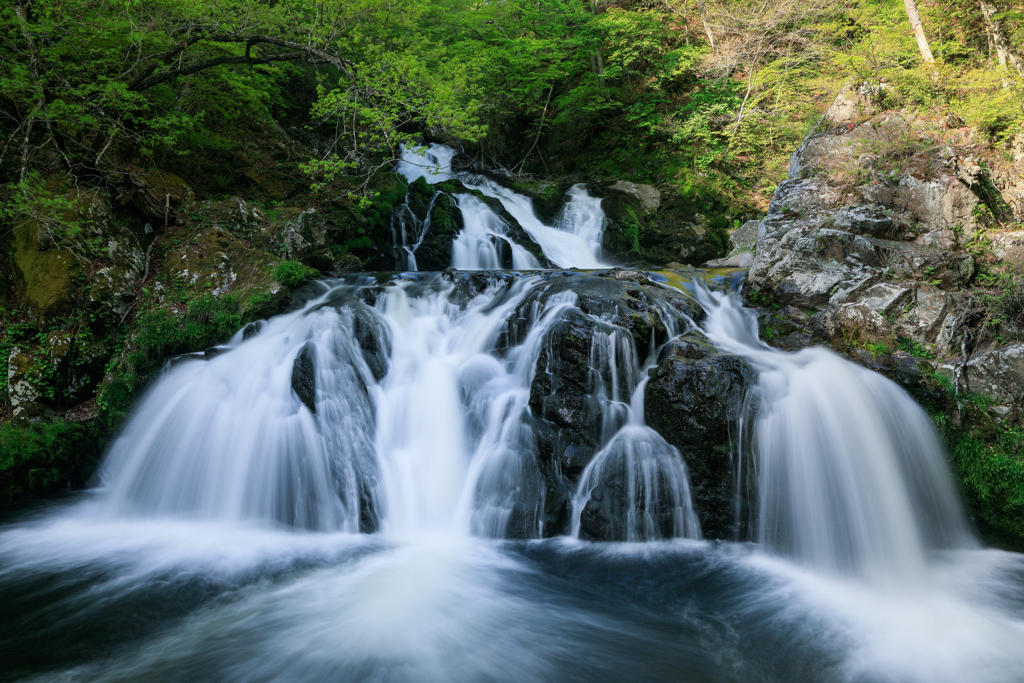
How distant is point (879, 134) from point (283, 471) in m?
9.68

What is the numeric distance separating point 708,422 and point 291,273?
6280 mm

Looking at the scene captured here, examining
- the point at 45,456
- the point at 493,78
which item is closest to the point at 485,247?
the point at 45,456

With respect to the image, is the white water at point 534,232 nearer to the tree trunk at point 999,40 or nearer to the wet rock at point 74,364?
the wet rock at point 74,364

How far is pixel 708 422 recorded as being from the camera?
16.1 feet

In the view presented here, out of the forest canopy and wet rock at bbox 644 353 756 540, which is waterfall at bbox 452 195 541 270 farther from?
wet rock at bbox 644 353 756 540

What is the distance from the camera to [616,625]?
3727mm

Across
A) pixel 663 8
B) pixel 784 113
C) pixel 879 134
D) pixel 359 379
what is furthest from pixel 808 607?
pixel 663 8

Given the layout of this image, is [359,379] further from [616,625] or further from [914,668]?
[914,668]

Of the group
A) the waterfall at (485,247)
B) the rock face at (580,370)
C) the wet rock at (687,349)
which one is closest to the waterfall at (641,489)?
the rock face at (580,370)

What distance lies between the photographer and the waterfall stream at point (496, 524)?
3410 mm

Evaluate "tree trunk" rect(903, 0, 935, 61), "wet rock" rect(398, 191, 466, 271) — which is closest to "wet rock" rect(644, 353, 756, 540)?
"wet rock" rect(398, 191, 466, 271)

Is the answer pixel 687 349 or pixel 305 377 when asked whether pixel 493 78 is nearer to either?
pixel 305 377

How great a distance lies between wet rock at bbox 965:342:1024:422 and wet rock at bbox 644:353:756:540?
239 cm

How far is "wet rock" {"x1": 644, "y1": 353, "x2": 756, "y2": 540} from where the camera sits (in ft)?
15.9
